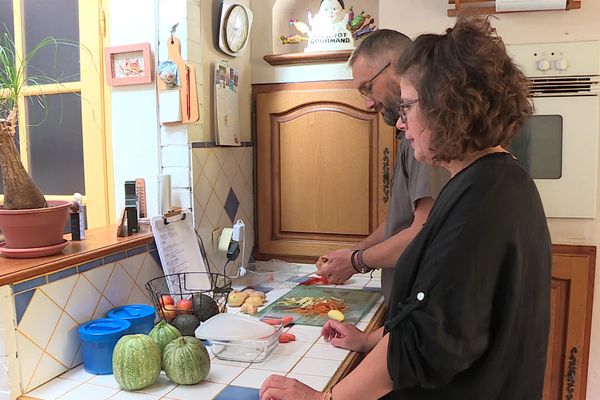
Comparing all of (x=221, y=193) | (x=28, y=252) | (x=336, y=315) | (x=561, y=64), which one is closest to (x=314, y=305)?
(x=336, y=315)

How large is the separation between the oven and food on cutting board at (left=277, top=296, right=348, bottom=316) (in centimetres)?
83

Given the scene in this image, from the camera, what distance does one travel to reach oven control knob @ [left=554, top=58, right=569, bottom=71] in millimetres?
1950

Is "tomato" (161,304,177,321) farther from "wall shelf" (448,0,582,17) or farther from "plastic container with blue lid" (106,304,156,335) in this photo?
"wall shelf" (448,0,582,17)

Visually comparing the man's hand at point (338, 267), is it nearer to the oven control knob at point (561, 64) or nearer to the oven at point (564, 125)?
the oven at point (564, 125)

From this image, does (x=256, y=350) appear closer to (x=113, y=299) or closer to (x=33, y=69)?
(x=113, y=299)

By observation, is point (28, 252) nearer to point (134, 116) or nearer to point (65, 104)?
point (134, 116)

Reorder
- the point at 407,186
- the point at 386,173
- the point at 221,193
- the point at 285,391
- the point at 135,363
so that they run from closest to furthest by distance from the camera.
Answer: the point at 285,391 < the point at 135,363 < the point at 407,186 < the point at 221,193 < the point at 386,173

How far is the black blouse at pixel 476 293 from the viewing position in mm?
856

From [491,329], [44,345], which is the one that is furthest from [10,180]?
[491,329]

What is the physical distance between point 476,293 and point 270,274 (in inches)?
56.8

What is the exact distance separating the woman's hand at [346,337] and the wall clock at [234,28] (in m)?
1.14

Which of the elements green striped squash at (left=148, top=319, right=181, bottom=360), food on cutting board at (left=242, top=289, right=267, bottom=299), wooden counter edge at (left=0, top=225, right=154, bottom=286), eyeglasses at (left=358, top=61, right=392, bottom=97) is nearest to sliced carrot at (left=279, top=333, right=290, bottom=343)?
green striped squash at (left=148, top=319, right=181, bottom=360)

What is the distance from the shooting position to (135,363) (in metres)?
1.22

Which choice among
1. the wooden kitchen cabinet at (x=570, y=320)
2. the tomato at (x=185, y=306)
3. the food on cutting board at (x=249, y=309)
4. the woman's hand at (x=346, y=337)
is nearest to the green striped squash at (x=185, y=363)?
the tomato at (x=185, y=306)
